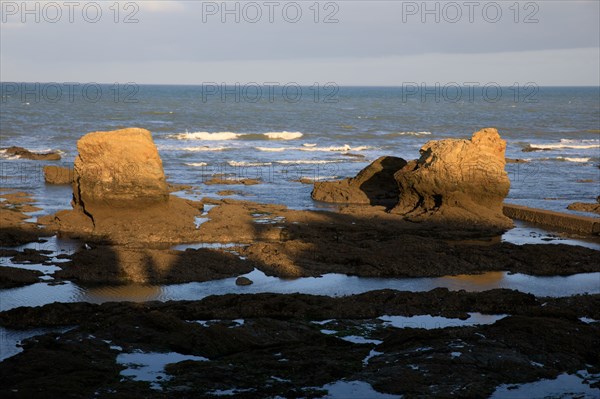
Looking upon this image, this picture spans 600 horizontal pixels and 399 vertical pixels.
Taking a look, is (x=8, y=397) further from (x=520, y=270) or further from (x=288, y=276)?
(x=520, y=270)

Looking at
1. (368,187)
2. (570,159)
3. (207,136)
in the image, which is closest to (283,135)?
(207,136)

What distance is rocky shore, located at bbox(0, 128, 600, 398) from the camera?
15.1 metres

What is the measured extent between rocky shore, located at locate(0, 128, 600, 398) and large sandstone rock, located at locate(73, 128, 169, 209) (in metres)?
0.05

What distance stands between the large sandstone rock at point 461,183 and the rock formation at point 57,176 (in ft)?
52.5

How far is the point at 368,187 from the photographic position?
121 feet

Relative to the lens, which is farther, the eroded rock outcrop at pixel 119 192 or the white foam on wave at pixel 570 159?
the white foam on wave at pixel 570 159

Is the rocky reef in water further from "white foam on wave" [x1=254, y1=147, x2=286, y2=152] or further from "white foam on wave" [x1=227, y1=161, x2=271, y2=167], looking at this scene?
"white foam on wave" [x1=254, y1=147, x2=286, y2=152]

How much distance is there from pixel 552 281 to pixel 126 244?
12339 millimetres

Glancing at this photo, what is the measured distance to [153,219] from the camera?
28844mm

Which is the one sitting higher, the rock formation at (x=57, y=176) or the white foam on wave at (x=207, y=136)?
the white foam on wave at (x=207, y=136)

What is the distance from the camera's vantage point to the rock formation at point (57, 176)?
4000cm

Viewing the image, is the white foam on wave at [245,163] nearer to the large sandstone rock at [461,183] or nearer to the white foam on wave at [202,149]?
the white foam on wave at [202,149]

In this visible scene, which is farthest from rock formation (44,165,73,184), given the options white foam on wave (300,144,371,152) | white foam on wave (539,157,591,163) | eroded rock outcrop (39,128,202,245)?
white foam on wave (539,157,591,163)

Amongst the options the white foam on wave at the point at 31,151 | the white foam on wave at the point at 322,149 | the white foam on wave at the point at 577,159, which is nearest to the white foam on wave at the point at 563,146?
the white foam on wave at the point at 577,159
